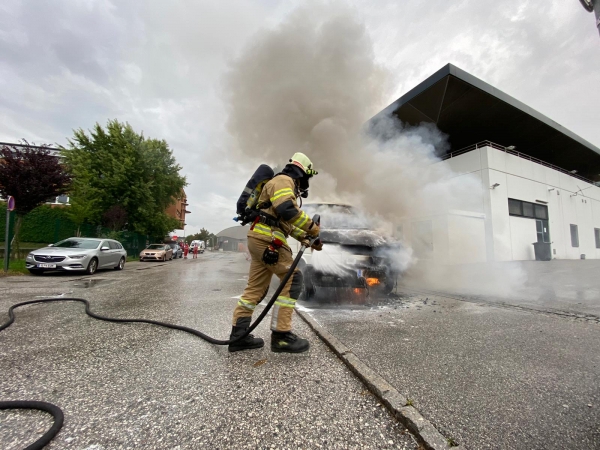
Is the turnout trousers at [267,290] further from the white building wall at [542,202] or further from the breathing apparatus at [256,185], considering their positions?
the white building wall at [542,202]

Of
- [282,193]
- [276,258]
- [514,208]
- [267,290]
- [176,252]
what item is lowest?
[267,290]

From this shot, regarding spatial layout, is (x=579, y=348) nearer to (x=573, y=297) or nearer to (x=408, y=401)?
(x=408, y=401)

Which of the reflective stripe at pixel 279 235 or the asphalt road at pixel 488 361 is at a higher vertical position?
the reflective stripe at pixel 279 235

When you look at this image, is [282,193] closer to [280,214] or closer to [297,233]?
[280,214]

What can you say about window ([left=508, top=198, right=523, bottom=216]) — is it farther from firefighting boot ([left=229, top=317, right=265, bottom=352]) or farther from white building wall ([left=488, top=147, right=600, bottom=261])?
firefighting boot ([left=229, top=317, right=265, bottom=352])

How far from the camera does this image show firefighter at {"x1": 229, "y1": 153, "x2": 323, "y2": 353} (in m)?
2.35

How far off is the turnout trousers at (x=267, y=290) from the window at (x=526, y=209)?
516 inches

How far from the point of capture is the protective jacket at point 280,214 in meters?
2.30

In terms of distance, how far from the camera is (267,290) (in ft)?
8.10

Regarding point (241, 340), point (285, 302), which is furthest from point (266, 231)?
point (241, 340)

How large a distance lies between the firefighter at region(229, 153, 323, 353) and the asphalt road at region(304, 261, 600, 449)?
25.3 inches

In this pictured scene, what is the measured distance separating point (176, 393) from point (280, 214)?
136 centimetres

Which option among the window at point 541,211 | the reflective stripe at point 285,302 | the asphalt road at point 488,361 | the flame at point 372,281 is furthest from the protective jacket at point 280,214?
the window at point 541,211

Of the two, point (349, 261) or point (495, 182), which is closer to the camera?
point (349, 261)
